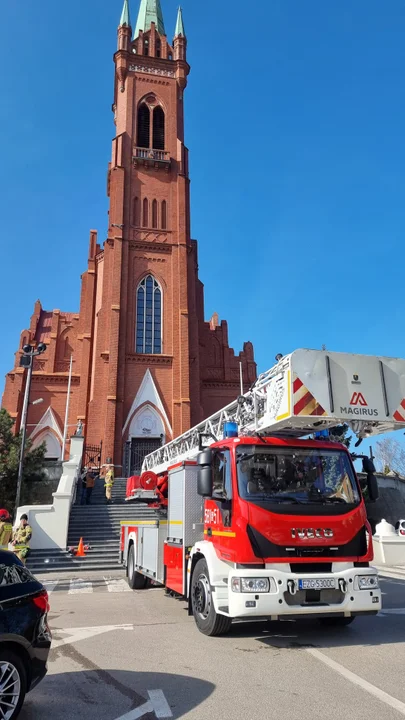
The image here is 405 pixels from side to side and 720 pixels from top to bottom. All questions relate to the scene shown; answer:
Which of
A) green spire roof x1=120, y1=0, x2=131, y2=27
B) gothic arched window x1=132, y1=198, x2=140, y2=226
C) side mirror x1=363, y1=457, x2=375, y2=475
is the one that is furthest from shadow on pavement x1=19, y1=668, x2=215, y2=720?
green spire roof x1=120, y1=0, x2=131, y2=27

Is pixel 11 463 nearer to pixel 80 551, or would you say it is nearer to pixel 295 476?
pixel 80 551

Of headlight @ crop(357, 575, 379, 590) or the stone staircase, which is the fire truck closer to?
headlight @ crop(357, 575, 379, 590)

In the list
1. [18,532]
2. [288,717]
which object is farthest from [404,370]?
[18,532]

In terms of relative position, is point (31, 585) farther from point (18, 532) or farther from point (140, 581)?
point (18, 532)

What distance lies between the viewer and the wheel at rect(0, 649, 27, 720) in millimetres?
3576

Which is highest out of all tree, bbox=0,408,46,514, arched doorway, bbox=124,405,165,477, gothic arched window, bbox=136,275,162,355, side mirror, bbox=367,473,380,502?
gothic arched window, bbox=136,275,162,355

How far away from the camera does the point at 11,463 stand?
20.9 metres

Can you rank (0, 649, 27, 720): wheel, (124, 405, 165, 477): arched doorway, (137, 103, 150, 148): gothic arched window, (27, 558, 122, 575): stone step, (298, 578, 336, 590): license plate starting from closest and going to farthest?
(0, 649, 27, 720): wheel → (298, 578, 336, 590): license plate → (27, 558, 122, 575): stone step → (124, 405, 165, 477): arched doorway → (137, 103, 150, 148): gothic arched window

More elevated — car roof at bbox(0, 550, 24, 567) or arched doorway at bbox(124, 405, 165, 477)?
arched doorway at bbox(124, 405, 165, 477)

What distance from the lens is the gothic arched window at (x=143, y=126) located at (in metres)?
36.3

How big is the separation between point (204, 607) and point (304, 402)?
2888 mm

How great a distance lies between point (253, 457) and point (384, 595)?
5.47 m

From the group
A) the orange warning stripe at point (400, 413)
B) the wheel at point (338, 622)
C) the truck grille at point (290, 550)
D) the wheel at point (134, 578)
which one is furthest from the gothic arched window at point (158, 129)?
the truck grille at point (290, 550)

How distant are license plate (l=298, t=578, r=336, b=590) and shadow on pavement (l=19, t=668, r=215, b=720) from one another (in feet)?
5.02
